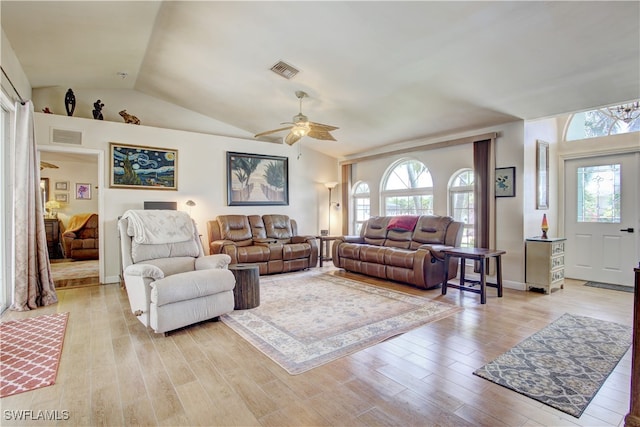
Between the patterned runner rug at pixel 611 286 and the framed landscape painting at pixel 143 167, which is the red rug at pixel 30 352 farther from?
the patterned runner rug at pixel 611 286

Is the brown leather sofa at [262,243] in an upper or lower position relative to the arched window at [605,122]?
lower

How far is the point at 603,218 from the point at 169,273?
20.4 feet

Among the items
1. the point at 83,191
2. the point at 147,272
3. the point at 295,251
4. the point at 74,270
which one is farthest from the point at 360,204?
the point at 83,191

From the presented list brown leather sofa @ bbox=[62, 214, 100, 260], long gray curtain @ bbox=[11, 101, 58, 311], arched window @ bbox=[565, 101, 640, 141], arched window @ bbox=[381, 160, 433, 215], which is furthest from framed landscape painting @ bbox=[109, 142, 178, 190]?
arched window @ bbox=[565, 101, 640, 141]

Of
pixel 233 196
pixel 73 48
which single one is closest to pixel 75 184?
pixel 233 196

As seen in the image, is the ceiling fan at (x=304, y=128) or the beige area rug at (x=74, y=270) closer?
the ceiling fan at (x=304, y=128)

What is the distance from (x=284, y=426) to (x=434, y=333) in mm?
1744

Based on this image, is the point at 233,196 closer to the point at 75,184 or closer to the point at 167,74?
the point at 167,74

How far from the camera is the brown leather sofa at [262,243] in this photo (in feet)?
17.2

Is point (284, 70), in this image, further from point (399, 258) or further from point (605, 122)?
point (605, 122)

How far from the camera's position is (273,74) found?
4191mm

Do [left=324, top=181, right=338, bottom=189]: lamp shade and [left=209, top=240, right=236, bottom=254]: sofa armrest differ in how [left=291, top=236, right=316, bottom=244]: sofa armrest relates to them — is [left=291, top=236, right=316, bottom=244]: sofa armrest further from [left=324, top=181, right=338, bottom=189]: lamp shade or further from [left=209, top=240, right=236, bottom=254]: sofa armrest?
[left=324, top=181, right=338, bottom=189]: lamp shade

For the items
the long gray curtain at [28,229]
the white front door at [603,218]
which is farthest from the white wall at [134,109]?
the white front door at [603,218]

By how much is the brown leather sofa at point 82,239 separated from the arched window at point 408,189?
6449 mm
